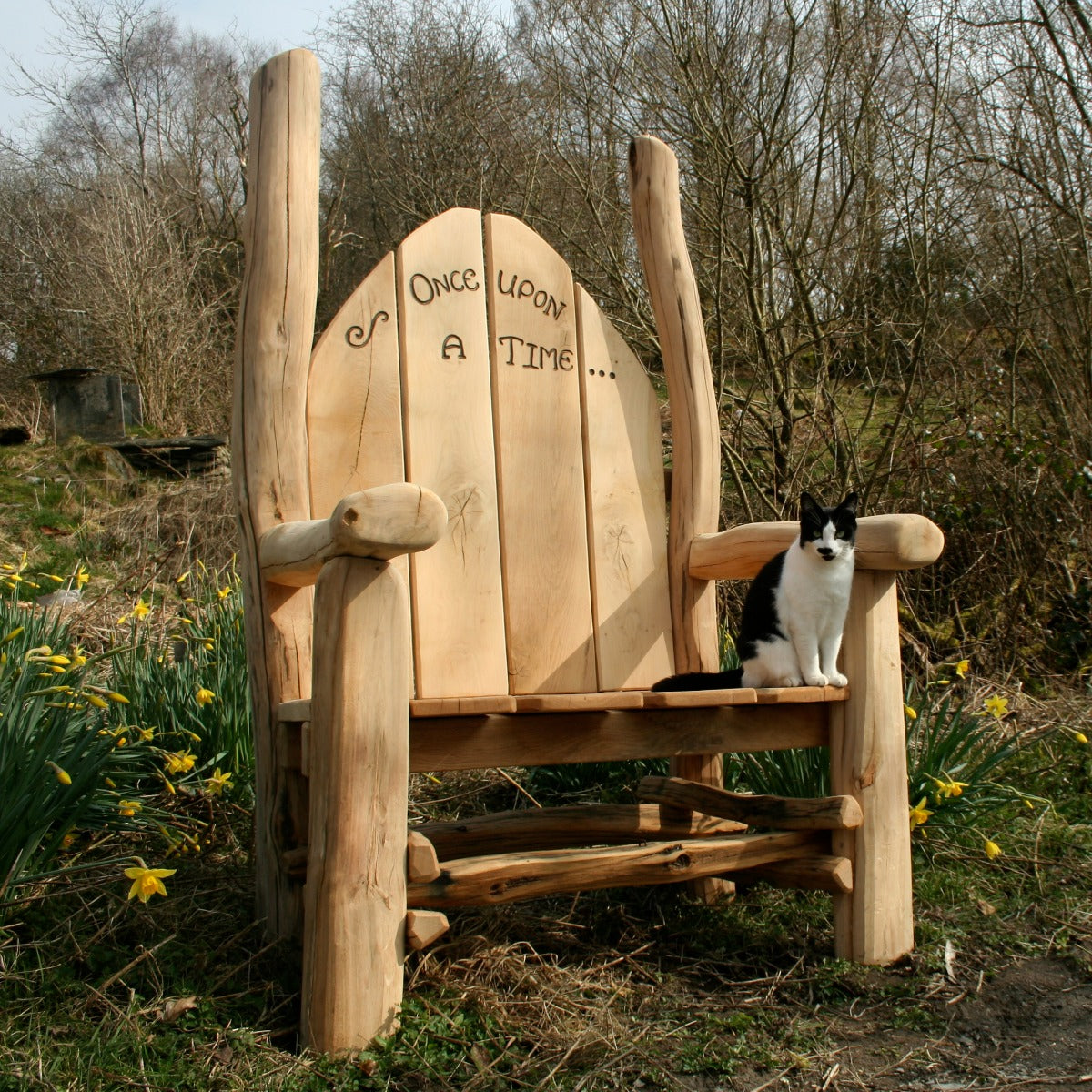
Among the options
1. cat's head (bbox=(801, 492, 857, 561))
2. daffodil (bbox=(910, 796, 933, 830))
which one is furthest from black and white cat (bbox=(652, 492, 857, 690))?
daffodil (bbox=(910, 796, 933, 830))

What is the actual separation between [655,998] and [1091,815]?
5.01 ft

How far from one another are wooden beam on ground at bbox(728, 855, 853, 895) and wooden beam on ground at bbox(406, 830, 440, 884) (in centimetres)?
68

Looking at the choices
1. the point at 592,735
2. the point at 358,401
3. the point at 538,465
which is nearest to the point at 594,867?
the point at 592,735

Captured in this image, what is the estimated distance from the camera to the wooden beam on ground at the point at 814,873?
1.88 m

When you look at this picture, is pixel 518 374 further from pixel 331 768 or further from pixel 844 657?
pixel 331 768

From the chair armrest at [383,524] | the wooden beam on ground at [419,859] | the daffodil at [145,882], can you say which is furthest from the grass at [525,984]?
the chair armrest at [383,524]

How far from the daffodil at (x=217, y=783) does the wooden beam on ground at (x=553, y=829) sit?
20.1 inches

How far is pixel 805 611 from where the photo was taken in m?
1.94

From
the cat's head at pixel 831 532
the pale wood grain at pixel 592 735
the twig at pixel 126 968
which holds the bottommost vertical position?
the twig at pixel 126 968

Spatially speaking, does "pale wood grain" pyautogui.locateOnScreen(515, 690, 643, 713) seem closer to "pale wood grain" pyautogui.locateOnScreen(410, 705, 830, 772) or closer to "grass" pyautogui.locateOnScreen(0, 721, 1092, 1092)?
"pale wood grain" pyautogui.locateOnScreen(410, 705, 830, 772)

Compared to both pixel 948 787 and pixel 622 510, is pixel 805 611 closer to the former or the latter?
pixel 622 510

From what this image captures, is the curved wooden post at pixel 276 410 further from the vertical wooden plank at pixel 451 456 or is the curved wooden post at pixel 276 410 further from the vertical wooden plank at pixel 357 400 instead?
the vertical wooden plank at pixel 451 456

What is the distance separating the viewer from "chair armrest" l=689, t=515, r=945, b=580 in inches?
72.7

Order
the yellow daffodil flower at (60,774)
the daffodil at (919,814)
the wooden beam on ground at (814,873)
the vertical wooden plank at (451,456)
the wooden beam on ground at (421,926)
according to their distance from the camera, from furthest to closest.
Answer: the daffodil at (919,814) → the vertical wooden plank at (451,456) → the wooden beam on ground at (814,873) → the yellow daffodil flower at (60,774) → the wooden beam on ground at (421,926)
